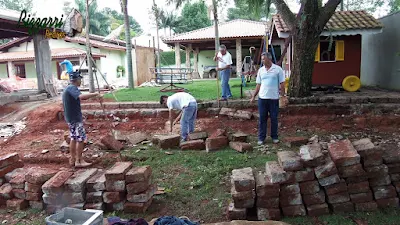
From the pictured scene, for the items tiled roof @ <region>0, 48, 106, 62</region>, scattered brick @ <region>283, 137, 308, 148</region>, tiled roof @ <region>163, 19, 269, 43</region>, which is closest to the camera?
scattered brick @ <region>283, 137, 308, 148</region>

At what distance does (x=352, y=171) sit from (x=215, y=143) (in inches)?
117

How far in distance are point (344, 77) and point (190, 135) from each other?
6589mm

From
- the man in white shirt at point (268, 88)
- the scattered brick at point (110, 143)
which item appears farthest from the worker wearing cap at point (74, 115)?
the man in white shirt at point (268, 88)

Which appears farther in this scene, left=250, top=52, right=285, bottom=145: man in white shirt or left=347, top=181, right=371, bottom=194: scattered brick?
left=250, top=52, right=285, bottom=145: man in white shirt

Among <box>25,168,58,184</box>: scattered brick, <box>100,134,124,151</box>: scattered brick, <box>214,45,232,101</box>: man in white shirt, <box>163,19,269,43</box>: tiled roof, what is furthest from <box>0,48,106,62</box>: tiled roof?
<box>25,168,58,184</box>: scattered brick

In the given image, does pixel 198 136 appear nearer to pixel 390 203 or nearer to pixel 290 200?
pixel 290 200

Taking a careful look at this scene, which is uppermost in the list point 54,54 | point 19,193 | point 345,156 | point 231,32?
point 231,32

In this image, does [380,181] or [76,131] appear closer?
[380,181]

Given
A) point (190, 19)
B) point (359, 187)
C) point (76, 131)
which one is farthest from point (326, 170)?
point (190, 19)

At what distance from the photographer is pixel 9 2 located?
48.4 metres

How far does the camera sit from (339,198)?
402cm

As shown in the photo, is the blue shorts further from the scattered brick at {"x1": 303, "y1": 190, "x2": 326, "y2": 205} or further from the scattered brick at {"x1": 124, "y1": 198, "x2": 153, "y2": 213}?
the scattered brick at {"x1": 303, "y1": 190, "x2": 326, "y2": 205}

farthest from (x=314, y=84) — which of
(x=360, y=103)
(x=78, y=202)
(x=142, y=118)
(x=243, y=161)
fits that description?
(x=78, y=202)

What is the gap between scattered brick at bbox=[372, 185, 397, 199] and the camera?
4051mm
